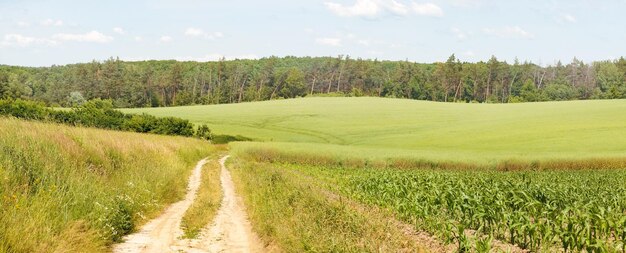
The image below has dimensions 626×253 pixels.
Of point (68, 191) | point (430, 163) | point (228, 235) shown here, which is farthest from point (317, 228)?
point (430, 163)

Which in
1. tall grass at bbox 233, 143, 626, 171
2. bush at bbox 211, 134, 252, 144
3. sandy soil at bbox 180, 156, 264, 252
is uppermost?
Answer: sandy soil at bbox 180, 156, 264, 252

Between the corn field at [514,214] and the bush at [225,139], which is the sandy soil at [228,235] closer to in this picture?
the corn field at [514,214]

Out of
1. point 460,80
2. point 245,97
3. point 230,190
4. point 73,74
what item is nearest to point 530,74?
point 460,80

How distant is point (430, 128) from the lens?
8300 centimetres

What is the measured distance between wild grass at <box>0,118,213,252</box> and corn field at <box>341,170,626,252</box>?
7906mm

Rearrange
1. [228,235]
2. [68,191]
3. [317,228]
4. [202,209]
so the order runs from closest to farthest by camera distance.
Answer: [317,228]
[68,191]
[228,235]
[202,209]

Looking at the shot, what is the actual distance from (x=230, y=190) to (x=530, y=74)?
178 meters

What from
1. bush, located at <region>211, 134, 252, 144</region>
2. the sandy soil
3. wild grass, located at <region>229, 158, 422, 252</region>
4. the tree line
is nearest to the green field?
wild grass, located at <region>229, 158, 422, 252</region>

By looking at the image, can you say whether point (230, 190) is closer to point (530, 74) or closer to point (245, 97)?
point (245, 97)

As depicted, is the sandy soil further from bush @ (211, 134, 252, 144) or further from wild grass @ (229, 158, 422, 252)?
bush @ (211, 134, 252, 144)

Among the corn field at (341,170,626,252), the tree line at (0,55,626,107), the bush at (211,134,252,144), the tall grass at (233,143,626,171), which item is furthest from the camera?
the tree line at (0,55,626,107)

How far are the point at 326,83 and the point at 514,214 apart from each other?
184m

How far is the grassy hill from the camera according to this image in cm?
5525

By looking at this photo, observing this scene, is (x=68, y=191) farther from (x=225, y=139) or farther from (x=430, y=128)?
(x=430, y=128)
